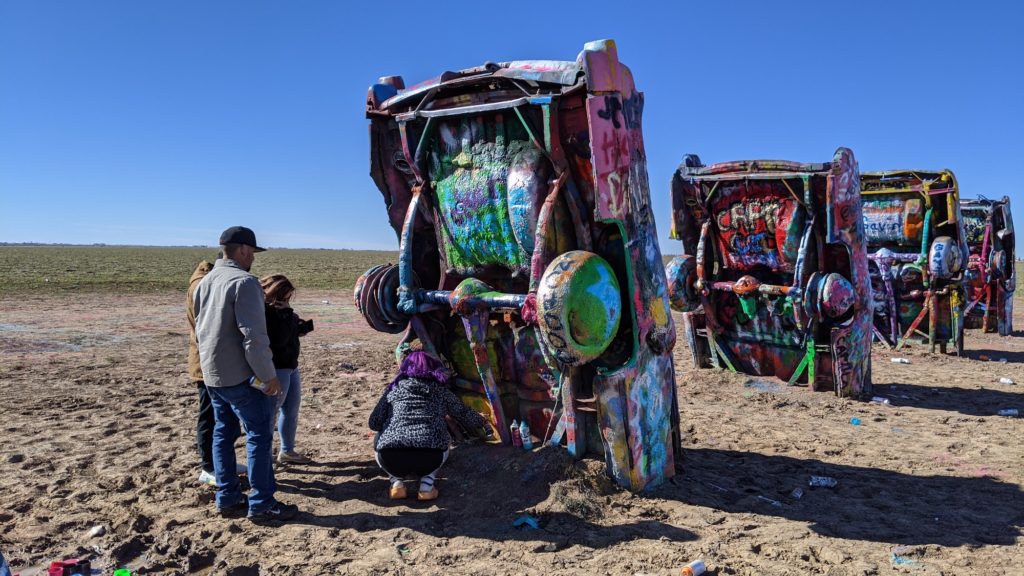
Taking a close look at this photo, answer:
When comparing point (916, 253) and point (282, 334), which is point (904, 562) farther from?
point (916, 253)

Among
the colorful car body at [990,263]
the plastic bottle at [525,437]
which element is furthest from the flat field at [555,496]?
the colorful car body at [990,263]

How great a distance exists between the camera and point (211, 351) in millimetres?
4395

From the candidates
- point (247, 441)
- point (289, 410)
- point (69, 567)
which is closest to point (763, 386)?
point (289, 410)

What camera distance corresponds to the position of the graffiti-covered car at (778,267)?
7629mm

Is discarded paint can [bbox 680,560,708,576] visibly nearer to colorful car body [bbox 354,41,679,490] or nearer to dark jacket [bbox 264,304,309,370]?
colorful car body [bbox 354,41,679,490]

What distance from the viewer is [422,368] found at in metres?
4.95

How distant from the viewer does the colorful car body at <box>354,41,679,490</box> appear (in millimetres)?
4398

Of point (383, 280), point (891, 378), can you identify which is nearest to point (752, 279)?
point (891, 378)

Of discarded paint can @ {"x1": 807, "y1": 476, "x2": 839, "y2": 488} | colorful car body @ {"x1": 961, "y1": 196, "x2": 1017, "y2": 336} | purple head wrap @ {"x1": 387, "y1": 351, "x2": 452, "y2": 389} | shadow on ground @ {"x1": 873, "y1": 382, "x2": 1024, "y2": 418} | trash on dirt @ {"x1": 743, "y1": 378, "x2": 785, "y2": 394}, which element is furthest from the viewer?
colorful car body @ {"x1": 961, "y1": 196, "x2": 1017, "y2": 336}

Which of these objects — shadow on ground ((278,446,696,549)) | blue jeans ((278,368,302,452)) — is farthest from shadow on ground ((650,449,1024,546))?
blue jeans ((278,368,302,452))

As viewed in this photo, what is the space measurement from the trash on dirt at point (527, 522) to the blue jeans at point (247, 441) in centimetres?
154

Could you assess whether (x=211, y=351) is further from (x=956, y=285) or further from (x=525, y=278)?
(x=956, y=285)

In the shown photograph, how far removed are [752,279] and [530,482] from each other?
4.48 meters

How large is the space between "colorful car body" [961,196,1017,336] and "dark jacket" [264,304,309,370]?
11700mm
